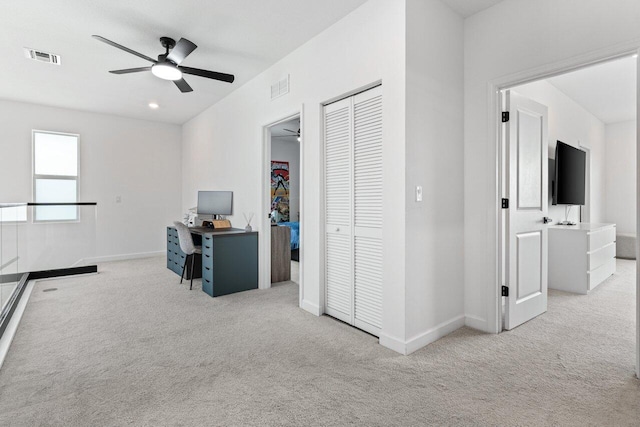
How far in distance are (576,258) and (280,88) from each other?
4074mm

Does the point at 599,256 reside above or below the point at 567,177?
below

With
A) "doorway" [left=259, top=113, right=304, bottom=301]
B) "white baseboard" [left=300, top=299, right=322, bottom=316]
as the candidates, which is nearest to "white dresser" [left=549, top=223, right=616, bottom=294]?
"white baseboard" [left=300, top=299, right=322, bottom=316]

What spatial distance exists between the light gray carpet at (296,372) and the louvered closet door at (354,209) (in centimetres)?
27

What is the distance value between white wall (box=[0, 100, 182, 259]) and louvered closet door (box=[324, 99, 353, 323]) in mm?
4935

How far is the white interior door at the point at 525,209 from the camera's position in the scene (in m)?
2.74

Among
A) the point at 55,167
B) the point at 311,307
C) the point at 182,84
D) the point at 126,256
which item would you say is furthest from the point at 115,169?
the point at 311,307

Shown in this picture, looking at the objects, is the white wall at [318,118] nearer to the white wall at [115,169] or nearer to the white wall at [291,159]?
the white wall at [115,169]

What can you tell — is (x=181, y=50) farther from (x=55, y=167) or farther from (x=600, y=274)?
(x=600, y=274)

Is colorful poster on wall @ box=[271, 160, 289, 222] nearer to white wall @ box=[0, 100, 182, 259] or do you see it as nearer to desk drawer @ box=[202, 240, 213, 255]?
white wall @ box=[0, 100, 182, 259]

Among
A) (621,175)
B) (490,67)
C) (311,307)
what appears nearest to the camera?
(490,67)

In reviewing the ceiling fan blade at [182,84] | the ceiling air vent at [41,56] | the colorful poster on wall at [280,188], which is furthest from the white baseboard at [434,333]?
the colorful poster on wall at [280,188]

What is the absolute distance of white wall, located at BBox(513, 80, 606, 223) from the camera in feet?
13.4

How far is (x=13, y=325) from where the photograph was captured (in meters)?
2.82

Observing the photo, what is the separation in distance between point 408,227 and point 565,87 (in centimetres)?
383
